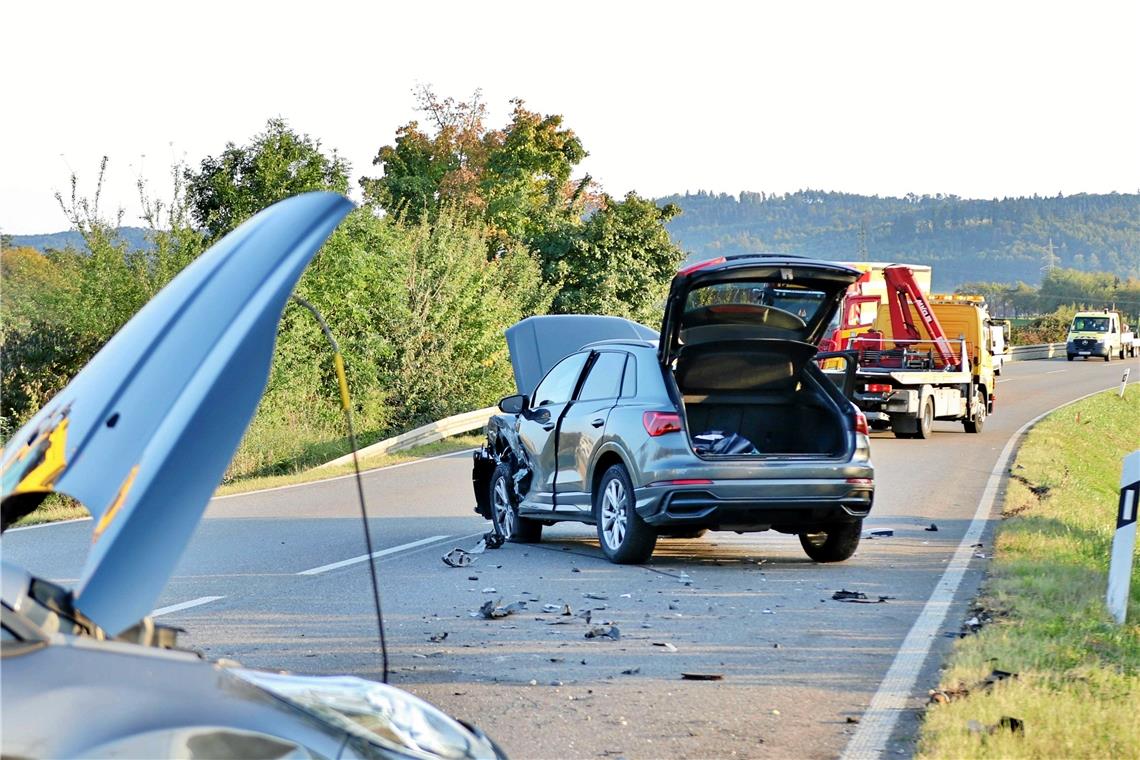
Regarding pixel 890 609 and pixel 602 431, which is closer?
pixel 890 609

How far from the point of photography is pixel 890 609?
9.28 meters

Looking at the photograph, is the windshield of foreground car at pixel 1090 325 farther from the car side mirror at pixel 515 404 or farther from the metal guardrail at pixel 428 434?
the car side mirror at pixel 515 404

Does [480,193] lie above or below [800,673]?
above

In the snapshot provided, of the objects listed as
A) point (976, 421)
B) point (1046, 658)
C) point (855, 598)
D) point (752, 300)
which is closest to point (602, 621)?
point (855, 598)

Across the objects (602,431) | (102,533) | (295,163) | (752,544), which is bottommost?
(752,544)

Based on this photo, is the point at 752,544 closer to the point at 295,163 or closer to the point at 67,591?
the point at 67,591

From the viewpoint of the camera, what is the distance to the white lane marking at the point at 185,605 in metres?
9.16

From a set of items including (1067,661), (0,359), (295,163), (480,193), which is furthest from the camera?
(480,193)

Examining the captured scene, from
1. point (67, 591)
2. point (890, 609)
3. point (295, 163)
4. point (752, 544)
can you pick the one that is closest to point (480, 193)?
point (295, 163)

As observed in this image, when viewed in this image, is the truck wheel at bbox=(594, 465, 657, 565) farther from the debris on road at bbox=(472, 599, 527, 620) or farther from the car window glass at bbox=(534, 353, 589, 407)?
the debris on road at bbox=(472, 599, 527, 620)

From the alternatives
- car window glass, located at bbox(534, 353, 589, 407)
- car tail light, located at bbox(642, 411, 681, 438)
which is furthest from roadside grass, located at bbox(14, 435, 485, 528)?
car tail light, located at bbox(642, 411, 681, 438)

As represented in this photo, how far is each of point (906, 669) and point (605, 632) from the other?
1755 mm

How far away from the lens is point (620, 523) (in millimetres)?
11078

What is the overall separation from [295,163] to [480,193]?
2417cm
